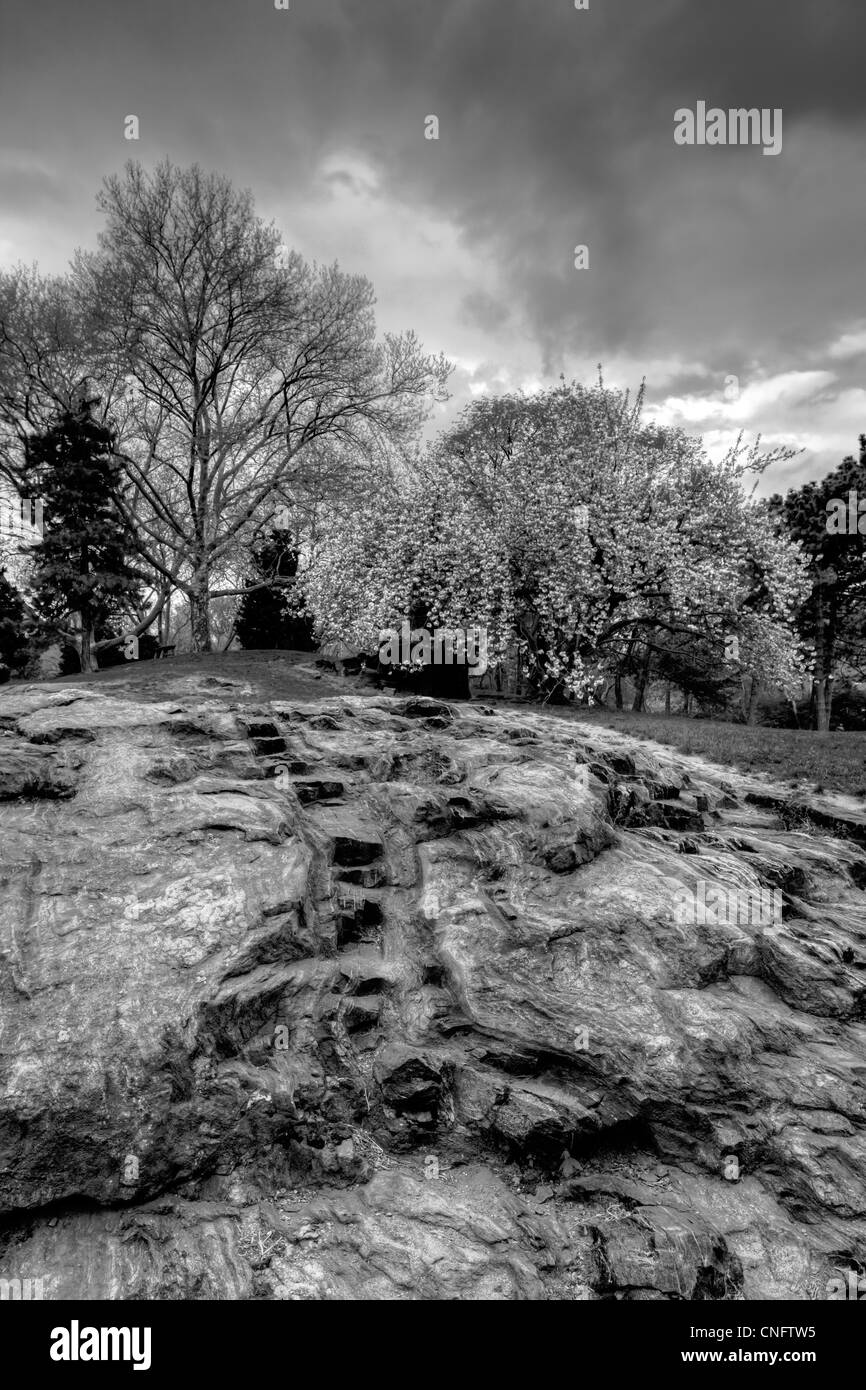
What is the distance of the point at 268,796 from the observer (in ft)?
27.0

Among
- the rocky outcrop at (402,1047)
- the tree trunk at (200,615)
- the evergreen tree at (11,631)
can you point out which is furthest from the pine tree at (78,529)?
the rocky outcrop at (402,1047)

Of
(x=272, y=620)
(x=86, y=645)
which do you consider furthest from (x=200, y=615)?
(x=272, y=620)

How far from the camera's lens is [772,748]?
18344 mm

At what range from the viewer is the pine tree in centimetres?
2819

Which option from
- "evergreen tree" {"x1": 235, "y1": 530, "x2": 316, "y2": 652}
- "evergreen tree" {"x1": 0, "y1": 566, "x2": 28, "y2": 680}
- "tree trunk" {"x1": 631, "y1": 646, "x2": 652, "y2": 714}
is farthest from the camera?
"evergreen tree" {"x1": 235, "y1": 530, "x2": 316, "y2": 652}

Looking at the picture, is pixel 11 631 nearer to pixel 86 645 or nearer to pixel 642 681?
pixel 86 645

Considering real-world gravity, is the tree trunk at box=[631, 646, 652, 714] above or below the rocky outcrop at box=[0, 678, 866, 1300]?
above

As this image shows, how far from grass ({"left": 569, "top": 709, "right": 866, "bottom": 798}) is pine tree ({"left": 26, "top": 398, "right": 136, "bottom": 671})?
20450 mm

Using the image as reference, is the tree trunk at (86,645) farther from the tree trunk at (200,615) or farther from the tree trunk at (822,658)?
the tree trunk at (822,658)

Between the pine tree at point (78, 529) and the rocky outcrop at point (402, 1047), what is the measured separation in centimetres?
2259

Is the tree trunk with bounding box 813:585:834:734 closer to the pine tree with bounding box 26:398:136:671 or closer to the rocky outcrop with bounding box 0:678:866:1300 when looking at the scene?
the rocky outcrop with bounding box 0:678:866:1300

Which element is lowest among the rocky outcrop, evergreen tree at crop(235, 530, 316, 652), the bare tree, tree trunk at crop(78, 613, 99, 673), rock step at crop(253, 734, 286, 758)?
the rocky outcrop

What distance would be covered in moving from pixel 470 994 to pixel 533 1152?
1309mm

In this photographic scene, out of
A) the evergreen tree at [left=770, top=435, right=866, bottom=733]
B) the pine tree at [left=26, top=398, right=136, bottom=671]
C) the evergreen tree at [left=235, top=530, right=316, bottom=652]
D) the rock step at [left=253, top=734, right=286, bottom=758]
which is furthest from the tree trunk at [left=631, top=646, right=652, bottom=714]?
the rock step at [left=253, top=734, right=286, bottom=758]
